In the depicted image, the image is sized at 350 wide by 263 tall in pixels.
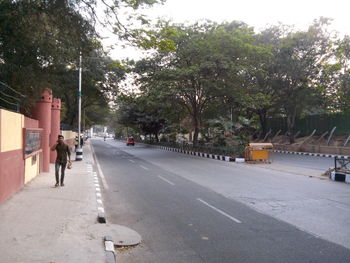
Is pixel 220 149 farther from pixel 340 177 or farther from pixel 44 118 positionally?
pixel 44 118

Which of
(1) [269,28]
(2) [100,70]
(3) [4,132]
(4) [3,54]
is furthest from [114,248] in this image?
(1) [269,28]

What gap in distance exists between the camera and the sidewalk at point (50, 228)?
4.89 meters

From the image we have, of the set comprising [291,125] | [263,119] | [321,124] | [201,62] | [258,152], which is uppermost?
[201,62]

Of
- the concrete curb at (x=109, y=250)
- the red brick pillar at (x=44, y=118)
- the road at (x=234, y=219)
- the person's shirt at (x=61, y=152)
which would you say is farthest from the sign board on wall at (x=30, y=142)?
the concrete curb at (x=109, y=250)

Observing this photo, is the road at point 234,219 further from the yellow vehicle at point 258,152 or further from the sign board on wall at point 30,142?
the yellow vehicle at point 258,152

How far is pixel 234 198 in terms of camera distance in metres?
9.71

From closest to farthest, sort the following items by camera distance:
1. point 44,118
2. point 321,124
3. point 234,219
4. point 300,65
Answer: point 234,219 → point 44,118 → point 300,65 → point 321,124

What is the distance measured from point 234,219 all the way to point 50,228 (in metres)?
3.68

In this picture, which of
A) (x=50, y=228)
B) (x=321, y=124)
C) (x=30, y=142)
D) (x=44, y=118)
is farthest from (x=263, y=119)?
(x=50, y=228)

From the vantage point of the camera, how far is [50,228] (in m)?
6.20

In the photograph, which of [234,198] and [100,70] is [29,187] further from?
[100,70]

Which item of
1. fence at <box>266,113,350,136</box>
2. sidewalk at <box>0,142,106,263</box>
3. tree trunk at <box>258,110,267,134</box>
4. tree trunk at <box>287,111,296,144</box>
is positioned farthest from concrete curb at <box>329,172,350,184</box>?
tree trunk at <box>258,110,267,134</box>

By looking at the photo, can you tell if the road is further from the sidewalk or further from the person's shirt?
the person's shirt

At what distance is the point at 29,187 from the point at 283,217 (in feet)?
24.7
